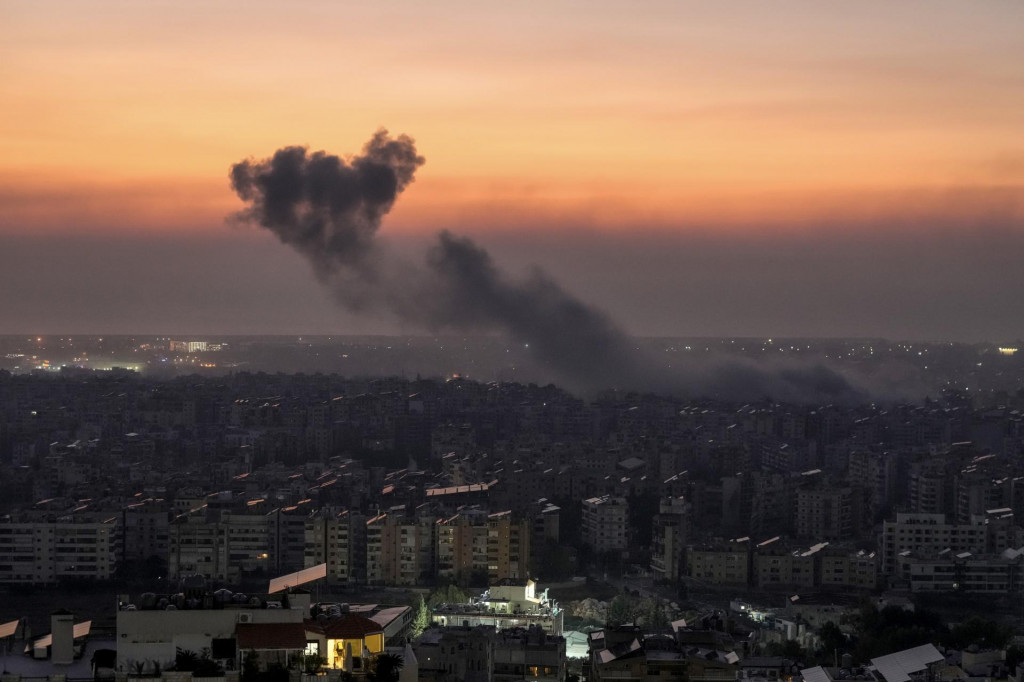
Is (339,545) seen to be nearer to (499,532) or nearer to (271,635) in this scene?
(499,532)

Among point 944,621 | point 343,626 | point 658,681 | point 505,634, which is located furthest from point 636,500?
point 343,626

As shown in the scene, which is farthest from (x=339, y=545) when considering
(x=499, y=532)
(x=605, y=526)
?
(x=605, y=526)

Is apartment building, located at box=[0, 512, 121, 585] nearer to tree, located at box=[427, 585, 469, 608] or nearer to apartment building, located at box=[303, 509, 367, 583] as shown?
apartment building, located at box=[303, 509, 367, 583]

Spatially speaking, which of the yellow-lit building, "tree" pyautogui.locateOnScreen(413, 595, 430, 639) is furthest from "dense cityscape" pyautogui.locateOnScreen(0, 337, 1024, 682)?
"tree" pyautogui.locateOnScreen(413, 595, 430, 639)

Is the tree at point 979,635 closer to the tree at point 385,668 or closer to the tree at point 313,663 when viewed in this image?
the tree at point 385,668

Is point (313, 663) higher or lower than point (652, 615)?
higher

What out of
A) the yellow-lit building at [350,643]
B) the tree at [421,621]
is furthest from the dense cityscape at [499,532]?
the tree at [421,621]
